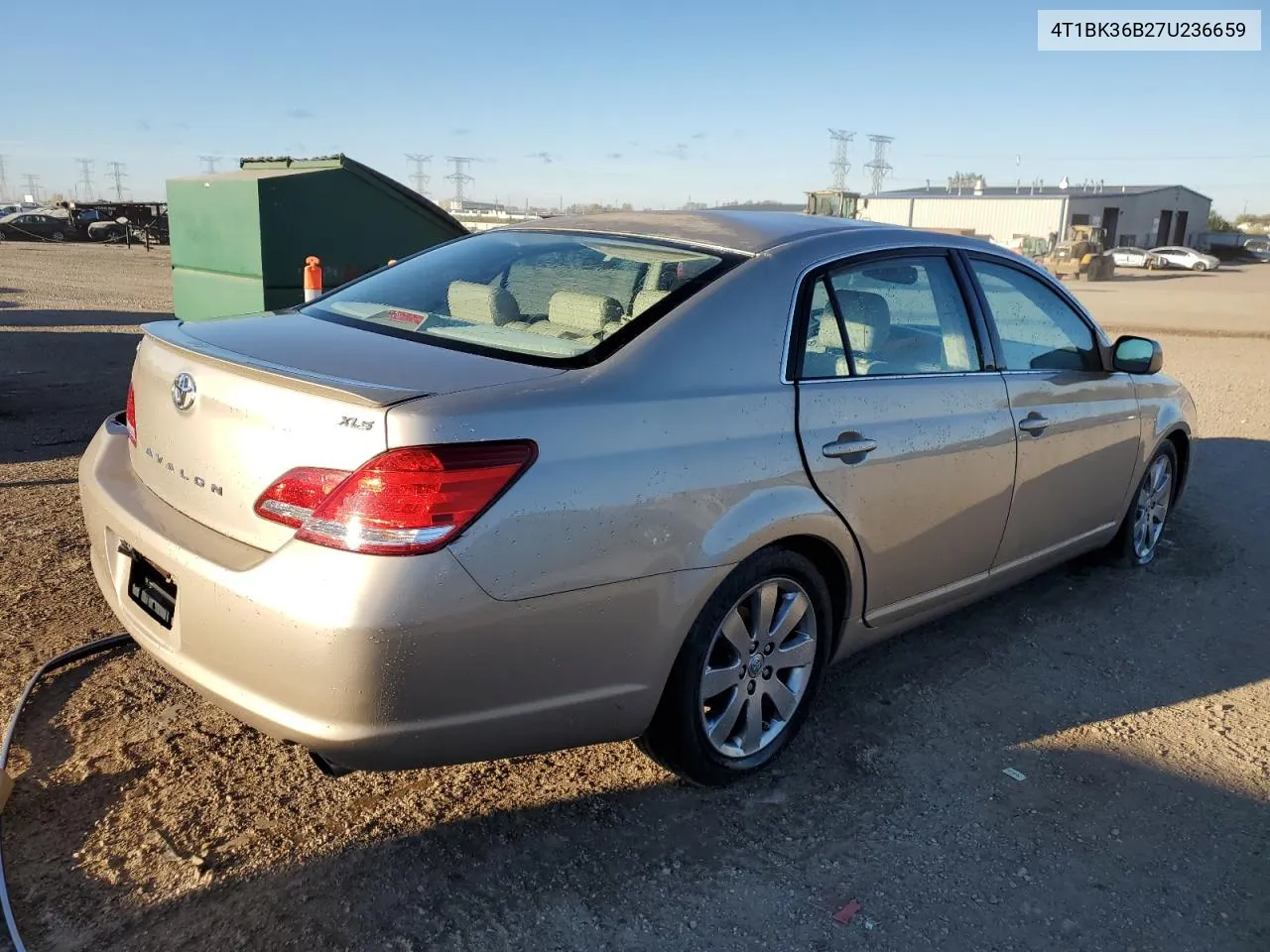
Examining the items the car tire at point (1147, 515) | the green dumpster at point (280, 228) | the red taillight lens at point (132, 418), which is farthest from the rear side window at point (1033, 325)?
the green dumpster at point (280, 228)

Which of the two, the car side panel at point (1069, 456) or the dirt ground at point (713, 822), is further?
the car side panel at point (1069, 456)

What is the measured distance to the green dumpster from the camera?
8883 mm

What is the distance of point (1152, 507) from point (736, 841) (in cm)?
346

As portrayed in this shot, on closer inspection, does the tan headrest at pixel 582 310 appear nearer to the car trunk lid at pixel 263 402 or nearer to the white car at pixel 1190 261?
the car trunk lid at pixel 263 402

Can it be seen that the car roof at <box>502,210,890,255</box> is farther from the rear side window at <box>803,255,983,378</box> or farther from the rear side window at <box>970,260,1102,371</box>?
the rear side window at <box>970,260,1102,371</box>

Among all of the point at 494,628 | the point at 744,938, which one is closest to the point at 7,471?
the point at 494,628

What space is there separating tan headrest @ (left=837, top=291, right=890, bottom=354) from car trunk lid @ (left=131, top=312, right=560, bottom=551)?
1173mm

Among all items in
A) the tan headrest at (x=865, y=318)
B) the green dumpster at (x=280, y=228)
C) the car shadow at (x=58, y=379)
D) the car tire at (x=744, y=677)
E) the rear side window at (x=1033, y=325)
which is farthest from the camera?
the green dumpster at (x=280, y=228)

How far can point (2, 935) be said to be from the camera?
2199mm

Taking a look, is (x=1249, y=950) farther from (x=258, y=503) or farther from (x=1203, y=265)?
(x=1203, y=265)

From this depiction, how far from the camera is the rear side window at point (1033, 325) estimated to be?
12.7ft

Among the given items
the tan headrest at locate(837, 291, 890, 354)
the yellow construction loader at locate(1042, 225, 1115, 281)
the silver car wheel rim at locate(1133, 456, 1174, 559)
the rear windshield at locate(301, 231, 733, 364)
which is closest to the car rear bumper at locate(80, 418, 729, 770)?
the rear windshield at locate(301, 231, 733, 364)

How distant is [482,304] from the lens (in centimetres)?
308

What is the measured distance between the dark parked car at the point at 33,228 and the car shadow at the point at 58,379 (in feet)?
91.9
